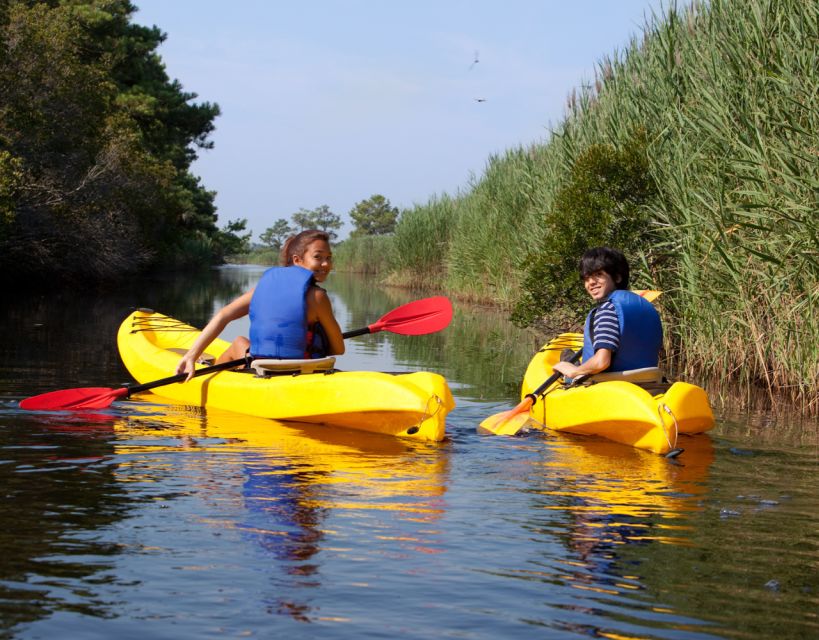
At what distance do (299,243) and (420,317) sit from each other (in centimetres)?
161

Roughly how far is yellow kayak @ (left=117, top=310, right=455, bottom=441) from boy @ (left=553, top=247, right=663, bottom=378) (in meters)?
1.03

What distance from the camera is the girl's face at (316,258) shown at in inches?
283

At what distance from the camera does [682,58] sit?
34.8ft

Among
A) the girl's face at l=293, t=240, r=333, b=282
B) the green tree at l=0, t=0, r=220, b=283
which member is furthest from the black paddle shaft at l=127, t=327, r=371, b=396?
the green tree at l=0, t=0, r=220, b=283

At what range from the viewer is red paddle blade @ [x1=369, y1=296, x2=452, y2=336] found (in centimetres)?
842

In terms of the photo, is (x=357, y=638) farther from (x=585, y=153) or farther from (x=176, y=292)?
(x=176, y=292)

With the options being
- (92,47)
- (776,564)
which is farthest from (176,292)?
(776,564)

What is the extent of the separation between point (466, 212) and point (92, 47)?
12.6 m

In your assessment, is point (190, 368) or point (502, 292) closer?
point (190, 368)

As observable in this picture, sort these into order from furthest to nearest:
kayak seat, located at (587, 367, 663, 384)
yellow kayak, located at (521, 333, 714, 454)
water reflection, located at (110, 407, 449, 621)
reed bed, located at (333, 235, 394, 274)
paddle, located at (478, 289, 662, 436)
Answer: reed bed, located at (333, 235, 394, 274)
kayak seat, located at (587, 367, 663, 384)
paddle, located at (478, 289, 662, 436)
yellow kayak, located at (521, 333, 714, 454)
water reflection, located at (110, 407, 449, 621)

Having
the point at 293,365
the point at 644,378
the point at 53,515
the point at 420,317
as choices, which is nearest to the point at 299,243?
the point at 293,365

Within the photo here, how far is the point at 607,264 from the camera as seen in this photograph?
6812 mm

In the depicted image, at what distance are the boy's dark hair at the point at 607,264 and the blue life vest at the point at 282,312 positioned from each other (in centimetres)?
180

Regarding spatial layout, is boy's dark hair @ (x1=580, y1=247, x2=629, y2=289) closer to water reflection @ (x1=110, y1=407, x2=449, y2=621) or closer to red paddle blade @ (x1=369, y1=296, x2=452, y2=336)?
water reflection @ (x1=110, y1=407, x2=449, y2=621)
